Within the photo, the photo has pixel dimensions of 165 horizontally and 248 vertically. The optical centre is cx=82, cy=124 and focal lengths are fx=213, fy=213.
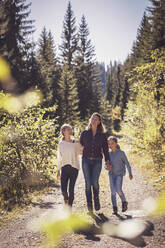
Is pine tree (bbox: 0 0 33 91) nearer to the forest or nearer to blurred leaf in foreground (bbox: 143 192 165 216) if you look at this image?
the forest

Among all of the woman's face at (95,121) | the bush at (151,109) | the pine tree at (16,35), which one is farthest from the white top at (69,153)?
the pine tree at (16,35)

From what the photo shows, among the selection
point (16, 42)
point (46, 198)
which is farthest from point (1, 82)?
point (46, 198)

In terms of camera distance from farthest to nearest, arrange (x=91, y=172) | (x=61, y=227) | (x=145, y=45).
A: (x=145, y=45), (x=91, y=172), (x=61, y=227)

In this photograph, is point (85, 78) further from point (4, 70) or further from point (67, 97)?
point (4, 70)

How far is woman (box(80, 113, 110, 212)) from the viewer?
5.27 m

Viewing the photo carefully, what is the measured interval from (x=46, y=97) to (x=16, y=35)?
6.26 m

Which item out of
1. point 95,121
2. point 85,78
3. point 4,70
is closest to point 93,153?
point 95,121

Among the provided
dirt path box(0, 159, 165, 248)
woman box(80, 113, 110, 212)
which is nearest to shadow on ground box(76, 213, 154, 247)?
dirt path box(0, 159, 165, 248)

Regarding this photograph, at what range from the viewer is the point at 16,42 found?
1944 cm

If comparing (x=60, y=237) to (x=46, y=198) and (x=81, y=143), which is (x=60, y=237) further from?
(x=46, y=198)

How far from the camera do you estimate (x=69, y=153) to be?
532cm

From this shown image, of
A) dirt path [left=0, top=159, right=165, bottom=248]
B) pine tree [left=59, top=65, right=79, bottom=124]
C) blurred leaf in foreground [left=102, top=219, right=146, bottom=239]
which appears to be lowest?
dirt path [left=0, top=159, right=165, bottom=248]

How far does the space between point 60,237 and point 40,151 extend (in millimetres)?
4782

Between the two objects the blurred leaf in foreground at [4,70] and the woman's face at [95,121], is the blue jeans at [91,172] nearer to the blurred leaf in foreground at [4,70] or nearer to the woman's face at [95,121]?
the woman's face at [95,121]
